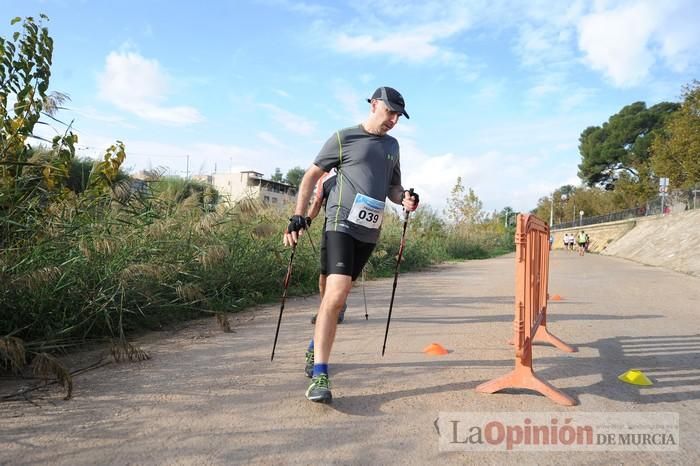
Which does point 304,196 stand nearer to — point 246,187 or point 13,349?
point 13,349

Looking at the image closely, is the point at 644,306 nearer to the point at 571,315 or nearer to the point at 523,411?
the point at 571,315

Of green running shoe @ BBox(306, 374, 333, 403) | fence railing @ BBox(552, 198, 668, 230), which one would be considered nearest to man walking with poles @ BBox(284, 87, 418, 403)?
green running shoe @ BBox(306, 374, 333, 403)

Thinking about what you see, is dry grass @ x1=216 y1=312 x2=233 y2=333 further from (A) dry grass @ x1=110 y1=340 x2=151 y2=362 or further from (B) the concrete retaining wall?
Answer: (B) the concrete retaining wall

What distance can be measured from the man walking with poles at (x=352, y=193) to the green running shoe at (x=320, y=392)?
10.6 inches

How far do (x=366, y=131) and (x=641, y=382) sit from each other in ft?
8.80

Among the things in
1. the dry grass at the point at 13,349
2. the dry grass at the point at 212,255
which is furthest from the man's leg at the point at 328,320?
the dry grass at the point at 212,255

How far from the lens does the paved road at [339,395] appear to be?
2.65 metres

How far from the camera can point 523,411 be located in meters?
3.29

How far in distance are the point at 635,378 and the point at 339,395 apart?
7.15ft

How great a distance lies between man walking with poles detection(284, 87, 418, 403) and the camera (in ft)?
11.7

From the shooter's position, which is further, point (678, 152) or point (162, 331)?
point (678, 152)

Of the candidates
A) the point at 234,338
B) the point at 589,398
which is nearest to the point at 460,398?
the point at 589,398

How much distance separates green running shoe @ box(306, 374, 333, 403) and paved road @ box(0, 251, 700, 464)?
0.23ft

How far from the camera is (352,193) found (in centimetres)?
370
